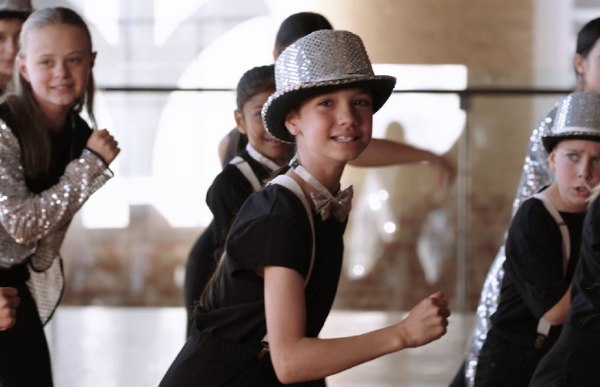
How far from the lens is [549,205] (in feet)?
8.09

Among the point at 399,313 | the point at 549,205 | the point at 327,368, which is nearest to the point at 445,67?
the point at 399,313

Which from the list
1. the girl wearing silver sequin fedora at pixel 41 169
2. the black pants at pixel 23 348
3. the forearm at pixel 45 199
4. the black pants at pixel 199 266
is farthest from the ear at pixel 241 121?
the black pants at pixel 23 348

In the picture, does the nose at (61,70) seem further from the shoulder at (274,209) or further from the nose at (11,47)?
the shoulder at (274,209)

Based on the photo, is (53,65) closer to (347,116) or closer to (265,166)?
(265,166)

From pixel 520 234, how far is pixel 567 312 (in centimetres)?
20

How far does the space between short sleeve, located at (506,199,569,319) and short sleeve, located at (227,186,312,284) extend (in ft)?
2.62

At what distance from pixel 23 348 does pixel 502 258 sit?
1225 mm

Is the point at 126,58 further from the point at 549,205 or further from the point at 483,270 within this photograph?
the point at 549,205

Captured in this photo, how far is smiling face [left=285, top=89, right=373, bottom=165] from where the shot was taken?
6.07 feet

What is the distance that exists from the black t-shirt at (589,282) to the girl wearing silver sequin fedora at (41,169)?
3.57 ft

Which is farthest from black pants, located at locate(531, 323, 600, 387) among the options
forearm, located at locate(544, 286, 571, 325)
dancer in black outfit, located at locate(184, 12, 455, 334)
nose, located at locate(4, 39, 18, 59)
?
nose, located at locate(4, 39, 18, 59)

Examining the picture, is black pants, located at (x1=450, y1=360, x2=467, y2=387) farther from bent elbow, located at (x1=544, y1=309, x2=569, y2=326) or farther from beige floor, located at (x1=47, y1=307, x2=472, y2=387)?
beige floor, located at (x1=47, y1=307, x2=472, y2=387)

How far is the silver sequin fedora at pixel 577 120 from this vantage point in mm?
2492

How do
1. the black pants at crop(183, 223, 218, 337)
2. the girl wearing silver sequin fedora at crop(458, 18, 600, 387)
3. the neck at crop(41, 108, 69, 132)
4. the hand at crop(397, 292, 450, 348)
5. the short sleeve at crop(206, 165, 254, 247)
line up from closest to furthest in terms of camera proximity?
the hand at crop(397, 292, 450, 348) < the neck at crop(41, 108, 69, 132) < the short sleeve at crop(206, 165, 254, 247) < the girl wearing silver sequin fedora at crop(458, 18, 600, 387) < the black pants at crop(183, 223, 218, 337)
